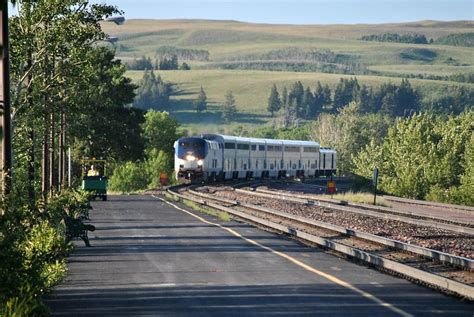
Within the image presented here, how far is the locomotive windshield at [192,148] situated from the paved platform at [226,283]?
5267 centimetres

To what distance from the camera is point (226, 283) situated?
825 inches

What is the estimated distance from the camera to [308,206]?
5462cm

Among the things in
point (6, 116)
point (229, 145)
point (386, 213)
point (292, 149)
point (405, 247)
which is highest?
point (6, 116)

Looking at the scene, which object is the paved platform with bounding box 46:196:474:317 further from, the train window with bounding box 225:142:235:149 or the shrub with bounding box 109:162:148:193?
the shrub with bounding box 109:162:148:193

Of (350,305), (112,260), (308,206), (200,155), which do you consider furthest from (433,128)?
(350,305)

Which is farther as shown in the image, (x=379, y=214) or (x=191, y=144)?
(x=191, y=144)

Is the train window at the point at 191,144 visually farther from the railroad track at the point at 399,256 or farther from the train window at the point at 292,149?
the railroad track at the point at 399,256

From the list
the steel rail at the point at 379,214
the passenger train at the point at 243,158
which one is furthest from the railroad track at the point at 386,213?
the passenger train at the point at 243,158

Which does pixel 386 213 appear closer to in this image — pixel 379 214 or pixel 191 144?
pixel 379 214

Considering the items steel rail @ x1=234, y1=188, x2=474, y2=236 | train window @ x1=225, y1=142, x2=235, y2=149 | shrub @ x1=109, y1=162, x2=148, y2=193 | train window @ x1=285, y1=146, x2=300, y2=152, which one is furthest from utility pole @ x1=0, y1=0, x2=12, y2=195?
shrub @ x1=109, y1=162, x2=148, y2=193

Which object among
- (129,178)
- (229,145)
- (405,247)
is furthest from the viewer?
(129,178)

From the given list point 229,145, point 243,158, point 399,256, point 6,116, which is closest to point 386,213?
point 399,256

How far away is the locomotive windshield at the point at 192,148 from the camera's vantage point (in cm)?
8606

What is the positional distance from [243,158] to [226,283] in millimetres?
77017
